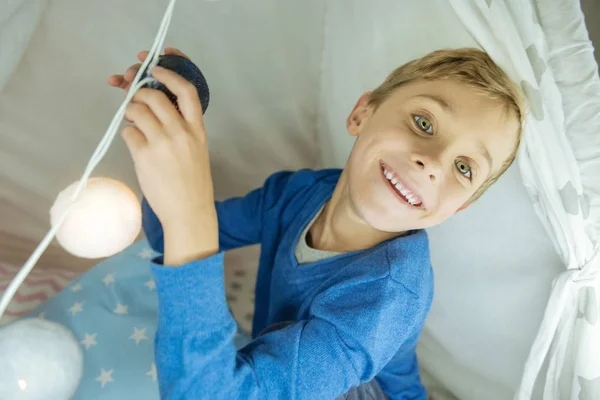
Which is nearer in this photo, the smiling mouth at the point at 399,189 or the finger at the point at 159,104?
the finger at the point at 159,104

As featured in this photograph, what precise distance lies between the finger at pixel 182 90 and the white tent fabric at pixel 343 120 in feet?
1.05

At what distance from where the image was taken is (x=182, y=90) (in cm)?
49

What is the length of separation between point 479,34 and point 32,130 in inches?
28.1

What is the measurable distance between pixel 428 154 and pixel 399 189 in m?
0.06

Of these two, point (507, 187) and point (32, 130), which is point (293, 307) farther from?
point (32, 130)

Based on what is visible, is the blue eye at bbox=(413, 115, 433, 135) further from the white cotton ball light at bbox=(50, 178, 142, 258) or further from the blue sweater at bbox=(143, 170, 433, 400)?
the white cotton ball light at bbox=(50, 178, 142, 258)

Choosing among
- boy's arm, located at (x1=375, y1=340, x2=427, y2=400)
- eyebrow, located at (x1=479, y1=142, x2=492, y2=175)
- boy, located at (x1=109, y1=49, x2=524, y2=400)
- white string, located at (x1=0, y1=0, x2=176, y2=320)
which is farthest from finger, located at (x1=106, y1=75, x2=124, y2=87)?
boy's arm, located at (x1=375, y1=340, x2=427, y2=400)

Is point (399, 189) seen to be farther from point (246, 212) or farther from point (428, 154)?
point (246, 212)

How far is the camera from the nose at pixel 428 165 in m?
0.67

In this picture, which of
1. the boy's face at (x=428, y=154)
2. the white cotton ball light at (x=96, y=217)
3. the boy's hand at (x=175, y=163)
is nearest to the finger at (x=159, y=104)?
the boy's hand at (x=175, y=163)

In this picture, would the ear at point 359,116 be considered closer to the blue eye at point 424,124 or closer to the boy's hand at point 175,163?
the blue eye at point 424,124

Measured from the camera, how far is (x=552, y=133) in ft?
2.08

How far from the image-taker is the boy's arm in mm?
887

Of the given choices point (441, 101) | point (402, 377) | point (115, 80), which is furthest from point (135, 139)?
point (402, 377)
